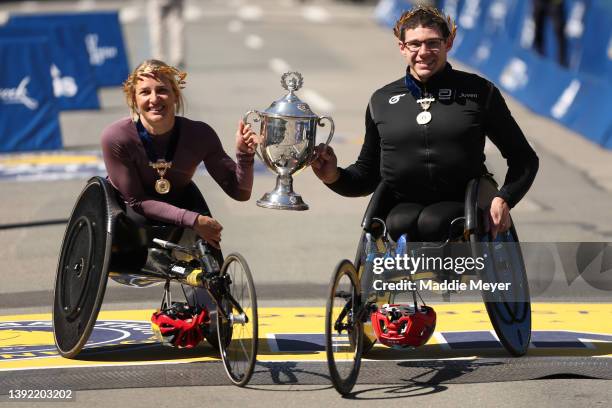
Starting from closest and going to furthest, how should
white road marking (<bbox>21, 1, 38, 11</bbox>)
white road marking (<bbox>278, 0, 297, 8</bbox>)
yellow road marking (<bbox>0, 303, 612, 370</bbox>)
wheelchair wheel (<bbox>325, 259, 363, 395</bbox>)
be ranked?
wheelchair wheel (<bbox>325, 259, 363, 395</bbox>)
yellow road marking (<bbox>0, 303, 612, 370</bbox>)
white road marking (<bbox>21, 1, 38, 11</bbox>)
white road marking (<bbox>278, 0, 297, 8</bbox>)

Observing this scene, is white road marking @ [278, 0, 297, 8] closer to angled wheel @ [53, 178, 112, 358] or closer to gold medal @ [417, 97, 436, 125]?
angled wheel @ [53, 178, 112, 358]

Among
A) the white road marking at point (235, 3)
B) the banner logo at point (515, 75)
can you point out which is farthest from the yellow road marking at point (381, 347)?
the white road marking at point (235, 3)

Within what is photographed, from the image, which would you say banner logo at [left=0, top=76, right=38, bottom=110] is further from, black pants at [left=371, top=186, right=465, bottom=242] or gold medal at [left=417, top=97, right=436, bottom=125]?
gold medal at [left=417, top=97, right=436, bottom=125]

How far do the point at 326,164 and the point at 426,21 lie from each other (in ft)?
3.01

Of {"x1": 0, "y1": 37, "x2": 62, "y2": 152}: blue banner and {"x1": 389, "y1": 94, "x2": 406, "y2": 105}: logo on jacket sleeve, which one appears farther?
{"x1": 0, "y1": 37, "x2": 62, "y2": 152}: blue banner

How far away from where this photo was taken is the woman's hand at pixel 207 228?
25.2 feet

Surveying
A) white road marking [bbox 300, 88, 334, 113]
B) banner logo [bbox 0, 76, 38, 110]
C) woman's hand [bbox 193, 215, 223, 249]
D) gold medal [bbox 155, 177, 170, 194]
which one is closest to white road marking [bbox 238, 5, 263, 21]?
white road marking [bbox 300, 88, 334, 113]

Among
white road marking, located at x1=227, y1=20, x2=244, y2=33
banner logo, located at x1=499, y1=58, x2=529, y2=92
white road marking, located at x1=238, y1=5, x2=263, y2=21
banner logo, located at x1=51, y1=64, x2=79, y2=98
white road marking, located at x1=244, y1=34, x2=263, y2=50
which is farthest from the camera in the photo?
white road marking, located at x1=238, y1=5, x2=263, y2=21

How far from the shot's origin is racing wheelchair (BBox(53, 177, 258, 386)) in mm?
7562

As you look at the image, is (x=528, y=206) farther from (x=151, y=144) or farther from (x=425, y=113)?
(x=151, y=144)

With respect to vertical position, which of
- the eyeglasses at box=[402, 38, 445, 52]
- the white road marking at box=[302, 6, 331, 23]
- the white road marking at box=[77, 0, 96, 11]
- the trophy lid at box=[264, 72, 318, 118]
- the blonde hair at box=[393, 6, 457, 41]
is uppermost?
the white road marking at box=[77, 0, 96, 11]

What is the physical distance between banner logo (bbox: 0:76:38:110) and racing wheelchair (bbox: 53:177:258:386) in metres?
9.87

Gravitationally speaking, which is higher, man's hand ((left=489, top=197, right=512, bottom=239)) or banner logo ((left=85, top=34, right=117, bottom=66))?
banner logo ((left=85, top=34, right=117, bottom=66))

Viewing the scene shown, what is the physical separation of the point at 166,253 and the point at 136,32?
27.4 m
